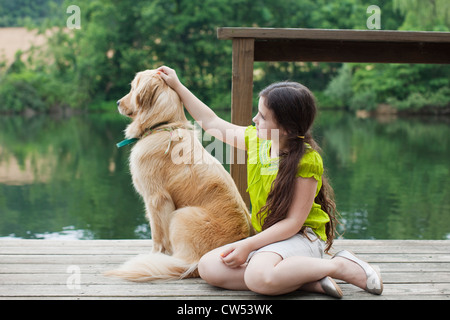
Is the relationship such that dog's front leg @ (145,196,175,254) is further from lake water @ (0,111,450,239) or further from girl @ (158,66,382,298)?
lake water @ (0,111,450,239)

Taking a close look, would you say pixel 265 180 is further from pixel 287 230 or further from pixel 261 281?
pixel 261 281

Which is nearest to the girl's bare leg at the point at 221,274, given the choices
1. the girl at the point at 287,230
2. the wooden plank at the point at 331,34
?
the girl at the point at 287,230

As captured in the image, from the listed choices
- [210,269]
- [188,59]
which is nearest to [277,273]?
[210,269]

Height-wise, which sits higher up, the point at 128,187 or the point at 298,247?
the point at 298,247

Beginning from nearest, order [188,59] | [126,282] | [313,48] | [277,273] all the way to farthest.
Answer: [277,273], [126,282], [313,48], [188,59]

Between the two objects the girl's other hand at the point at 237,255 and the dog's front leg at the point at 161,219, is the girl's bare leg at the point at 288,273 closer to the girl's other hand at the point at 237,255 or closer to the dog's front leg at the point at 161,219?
the girl's other hand at the point at 237,255

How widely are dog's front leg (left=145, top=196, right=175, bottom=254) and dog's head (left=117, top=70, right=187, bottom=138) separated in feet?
1.46

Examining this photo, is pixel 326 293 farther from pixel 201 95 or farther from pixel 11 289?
pixel 201 95

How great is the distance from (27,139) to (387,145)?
451 inches

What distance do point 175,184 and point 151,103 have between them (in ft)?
1.58

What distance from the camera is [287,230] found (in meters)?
2.35

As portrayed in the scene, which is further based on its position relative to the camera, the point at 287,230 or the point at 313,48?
the point at 313,48

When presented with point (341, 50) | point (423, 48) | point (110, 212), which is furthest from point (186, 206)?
point (110, 212)

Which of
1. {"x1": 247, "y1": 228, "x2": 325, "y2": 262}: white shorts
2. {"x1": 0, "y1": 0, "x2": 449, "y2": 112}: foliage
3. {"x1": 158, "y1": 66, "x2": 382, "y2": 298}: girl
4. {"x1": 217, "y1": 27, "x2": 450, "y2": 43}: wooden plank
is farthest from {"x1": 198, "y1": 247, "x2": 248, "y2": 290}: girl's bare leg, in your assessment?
{"x1": 0, "y1": 0, "x2": 449, "y2": 112}: foliage
